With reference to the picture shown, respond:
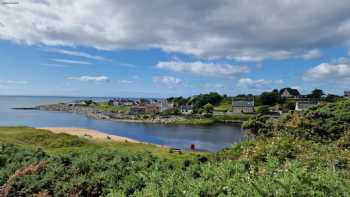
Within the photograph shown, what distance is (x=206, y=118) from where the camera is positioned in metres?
95.6

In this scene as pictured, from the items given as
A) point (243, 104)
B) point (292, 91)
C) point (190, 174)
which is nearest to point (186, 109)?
point (243, 104)

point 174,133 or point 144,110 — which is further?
point 144,110

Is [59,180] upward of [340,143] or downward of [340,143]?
downward

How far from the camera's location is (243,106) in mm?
107125

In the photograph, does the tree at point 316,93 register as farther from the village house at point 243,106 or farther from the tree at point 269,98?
the village house at point 243,106

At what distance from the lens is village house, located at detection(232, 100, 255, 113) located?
105m

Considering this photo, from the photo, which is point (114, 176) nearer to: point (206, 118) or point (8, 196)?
point (8, 196)

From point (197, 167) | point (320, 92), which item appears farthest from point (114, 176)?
point (320, 92)

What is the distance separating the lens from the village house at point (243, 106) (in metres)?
105

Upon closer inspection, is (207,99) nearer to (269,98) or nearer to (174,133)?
(269,98)

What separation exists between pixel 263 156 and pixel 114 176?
111 inches

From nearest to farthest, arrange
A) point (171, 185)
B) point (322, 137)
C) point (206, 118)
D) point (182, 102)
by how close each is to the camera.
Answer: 1. point (171, 185)
2. point (322, 137)
3. point (206, 118)
4. point (182, 102)

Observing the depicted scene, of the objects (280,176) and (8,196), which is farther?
(8,196)

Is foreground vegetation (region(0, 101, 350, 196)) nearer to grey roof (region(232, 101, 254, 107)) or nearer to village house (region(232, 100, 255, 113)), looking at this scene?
village house (region(232, 100, 255, 113))
